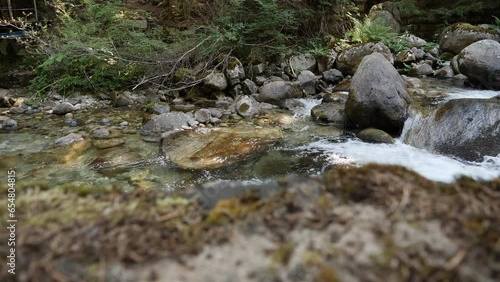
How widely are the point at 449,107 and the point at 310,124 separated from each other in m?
2.51

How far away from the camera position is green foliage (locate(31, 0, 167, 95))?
8.73 m

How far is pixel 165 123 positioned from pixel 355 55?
242 inches

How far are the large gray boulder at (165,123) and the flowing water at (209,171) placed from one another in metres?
0.26

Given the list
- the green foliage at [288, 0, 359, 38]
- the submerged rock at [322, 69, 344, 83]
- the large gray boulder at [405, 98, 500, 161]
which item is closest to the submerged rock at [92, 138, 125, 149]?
the large gray boulder at [405, 98, 500, 161]

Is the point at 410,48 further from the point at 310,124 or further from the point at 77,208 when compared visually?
the point at 77,208

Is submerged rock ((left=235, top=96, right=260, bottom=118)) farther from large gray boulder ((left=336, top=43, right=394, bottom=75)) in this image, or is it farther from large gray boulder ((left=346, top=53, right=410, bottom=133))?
large gray boulder ((left=336, top=43, right=394, bottom=75))

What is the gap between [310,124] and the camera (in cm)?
665

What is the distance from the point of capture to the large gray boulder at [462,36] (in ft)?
30.0

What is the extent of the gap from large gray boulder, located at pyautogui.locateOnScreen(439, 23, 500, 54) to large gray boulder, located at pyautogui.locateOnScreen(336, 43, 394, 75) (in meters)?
1.87

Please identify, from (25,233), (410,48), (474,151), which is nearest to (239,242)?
(25,233)

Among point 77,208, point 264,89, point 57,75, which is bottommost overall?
point 57,75

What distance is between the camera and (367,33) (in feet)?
33.7

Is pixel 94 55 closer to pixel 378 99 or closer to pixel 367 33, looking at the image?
pixel 378 99

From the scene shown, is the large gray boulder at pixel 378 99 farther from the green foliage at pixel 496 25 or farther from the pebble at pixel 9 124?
the pebble at pixel 9 124
